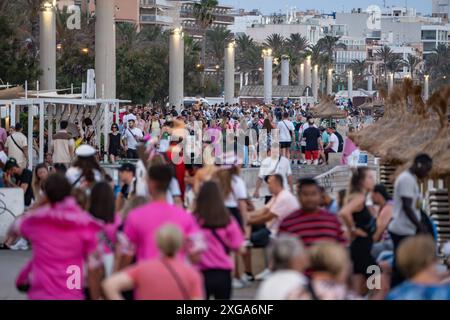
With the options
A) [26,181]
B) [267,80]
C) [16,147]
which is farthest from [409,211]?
[267,80]

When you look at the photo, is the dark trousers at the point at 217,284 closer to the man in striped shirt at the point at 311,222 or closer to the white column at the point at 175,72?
the man in striped shirt at the point at 311,222

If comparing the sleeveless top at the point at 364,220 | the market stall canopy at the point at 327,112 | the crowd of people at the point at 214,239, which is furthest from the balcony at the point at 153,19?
the sleeveless top at the point at 364,220

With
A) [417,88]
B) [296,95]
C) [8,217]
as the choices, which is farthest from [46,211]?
[296,95]

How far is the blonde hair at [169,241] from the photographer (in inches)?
361

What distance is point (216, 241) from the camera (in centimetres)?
1152

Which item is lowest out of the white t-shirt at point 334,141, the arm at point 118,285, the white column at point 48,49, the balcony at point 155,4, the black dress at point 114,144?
the white t-shirt at point 334,141

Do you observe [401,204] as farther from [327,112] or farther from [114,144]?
[327,112]

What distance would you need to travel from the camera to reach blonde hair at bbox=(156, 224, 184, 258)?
9164 mm

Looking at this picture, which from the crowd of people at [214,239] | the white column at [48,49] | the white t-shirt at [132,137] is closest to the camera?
the crowd of people at [214,239]

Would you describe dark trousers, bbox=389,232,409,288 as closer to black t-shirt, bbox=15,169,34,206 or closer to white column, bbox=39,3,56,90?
black t-shirt, bbox=15,169,34,206

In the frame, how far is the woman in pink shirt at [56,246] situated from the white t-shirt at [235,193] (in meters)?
4.32

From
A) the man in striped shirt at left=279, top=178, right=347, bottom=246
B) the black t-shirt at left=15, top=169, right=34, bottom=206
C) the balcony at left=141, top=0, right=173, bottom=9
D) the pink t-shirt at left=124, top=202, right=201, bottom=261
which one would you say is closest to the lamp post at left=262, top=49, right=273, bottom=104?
the balcony at left=141, top=0, right=173, bottom=9
